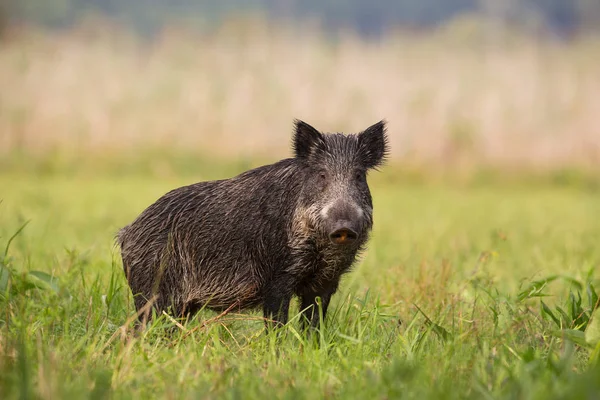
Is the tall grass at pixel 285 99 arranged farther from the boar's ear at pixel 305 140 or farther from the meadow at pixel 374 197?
the boar's ear at pixel 305 140

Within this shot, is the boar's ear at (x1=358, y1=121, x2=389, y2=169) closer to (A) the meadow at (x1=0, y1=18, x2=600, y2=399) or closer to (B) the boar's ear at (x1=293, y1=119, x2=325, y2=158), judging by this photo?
(B) the boar's ear at (x1=293, y1=119, x2=325, y2=158)

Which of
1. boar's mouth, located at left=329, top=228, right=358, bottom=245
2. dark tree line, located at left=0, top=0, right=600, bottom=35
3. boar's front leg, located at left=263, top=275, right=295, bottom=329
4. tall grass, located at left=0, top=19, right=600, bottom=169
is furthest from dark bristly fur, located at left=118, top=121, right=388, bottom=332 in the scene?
dark tree line, located at left=0, top=0, right=600, bottom=35

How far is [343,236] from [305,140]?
0.72m

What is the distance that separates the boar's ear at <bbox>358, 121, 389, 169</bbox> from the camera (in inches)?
192

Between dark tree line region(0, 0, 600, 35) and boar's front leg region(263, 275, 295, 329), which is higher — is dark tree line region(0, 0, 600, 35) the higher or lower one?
the higher one

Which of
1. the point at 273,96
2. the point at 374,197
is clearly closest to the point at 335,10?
the point at 273,96

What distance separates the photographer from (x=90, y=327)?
13.7ft

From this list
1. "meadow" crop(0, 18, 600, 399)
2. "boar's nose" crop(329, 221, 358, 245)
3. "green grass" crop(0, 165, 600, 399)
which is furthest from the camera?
"boar's nose" crop(329, 221, 358, 245)

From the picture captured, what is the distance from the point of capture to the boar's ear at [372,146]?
16.0 ft

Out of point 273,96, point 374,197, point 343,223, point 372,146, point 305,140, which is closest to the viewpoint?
point 343,223

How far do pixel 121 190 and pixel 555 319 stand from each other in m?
11.1

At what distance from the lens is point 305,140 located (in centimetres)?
481

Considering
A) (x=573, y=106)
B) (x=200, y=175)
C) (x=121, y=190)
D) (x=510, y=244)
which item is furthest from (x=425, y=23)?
(x=510, y=244)

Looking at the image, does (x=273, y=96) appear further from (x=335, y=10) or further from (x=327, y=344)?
(x=335, y=10)
